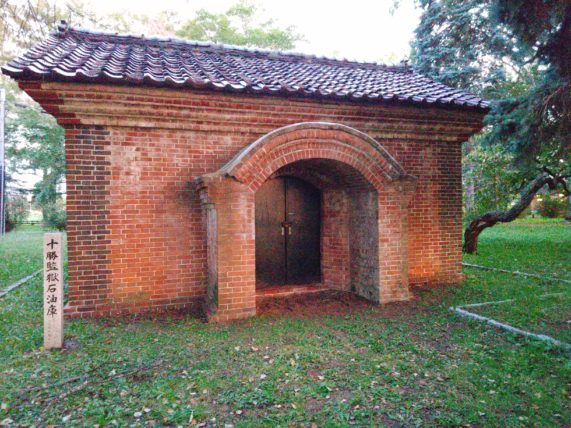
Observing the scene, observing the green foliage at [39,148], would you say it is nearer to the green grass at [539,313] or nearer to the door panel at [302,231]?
the door panel at [302,231]

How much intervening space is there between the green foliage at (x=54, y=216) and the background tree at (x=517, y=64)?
20677 millimetres

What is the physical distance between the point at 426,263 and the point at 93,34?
8541 mm

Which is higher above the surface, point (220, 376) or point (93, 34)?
point (93, 34)

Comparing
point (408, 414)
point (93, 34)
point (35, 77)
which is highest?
point (93, 34)

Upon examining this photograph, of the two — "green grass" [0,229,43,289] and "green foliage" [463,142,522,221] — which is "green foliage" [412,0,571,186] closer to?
"green foliage" [463,142,522,221]

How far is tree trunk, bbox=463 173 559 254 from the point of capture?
481 inches

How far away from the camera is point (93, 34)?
8133 millimetres

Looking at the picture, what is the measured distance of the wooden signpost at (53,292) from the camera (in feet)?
15.8

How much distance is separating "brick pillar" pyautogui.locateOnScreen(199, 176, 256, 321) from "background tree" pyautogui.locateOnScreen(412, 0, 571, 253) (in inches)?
197

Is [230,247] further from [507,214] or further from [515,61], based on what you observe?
[507,214]

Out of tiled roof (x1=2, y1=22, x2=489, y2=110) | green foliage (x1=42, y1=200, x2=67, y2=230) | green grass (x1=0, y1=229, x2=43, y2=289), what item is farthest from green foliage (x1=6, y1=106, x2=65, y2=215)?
tiled roof (x1=2, y1=22, x2=489, y2=110)

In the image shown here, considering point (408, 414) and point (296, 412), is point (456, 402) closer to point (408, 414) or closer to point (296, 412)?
point (408, 414)

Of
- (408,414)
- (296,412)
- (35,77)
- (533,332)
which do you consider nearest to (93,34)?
(35,77)

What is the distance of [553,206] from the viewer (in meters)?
30.4
